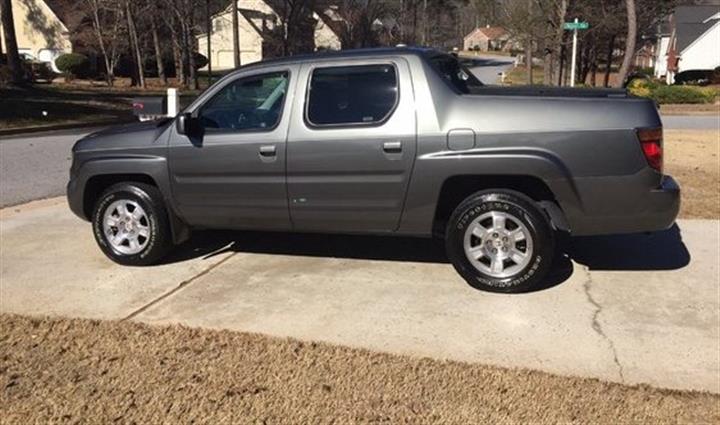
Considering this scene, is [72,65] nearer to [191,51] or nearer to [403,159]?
[191,51]

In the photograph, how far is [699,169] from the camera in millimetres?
10727

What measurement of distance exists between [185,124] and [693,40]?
59.8 metres

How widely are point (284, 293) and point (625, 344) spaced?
2.37 meters

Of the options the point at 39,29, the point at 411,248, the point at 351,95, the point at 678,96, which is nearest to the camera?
the point at 351,95

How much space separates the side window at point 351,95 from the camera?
5.22m

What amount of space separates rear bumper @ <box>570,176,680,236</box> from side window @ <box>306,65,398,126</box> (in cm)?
162

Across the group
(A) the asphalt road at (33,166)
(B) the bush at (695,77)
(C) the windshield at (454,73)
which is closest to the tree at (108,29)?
(A) the asphalt road at (33,166)

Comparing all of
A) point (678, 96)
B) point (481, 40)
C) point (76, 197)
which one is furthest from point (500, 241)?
point (481, 40)

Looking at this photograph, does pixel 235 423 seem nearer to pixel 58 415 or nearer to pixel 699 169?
pixel 58 415

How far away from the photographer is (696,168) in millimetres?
10812

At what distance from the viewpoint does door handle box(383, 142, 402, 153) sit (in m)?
5.09

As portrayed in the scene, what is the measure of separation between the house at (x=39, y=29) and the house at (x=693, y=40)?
44430mm

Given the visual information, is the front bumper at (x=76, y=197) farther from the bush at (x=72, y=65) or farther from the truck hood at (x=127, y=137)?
the bush at (x=72, y=65)

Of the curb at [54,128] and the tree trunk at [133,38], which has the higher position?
the tree trunk at [133,38]
